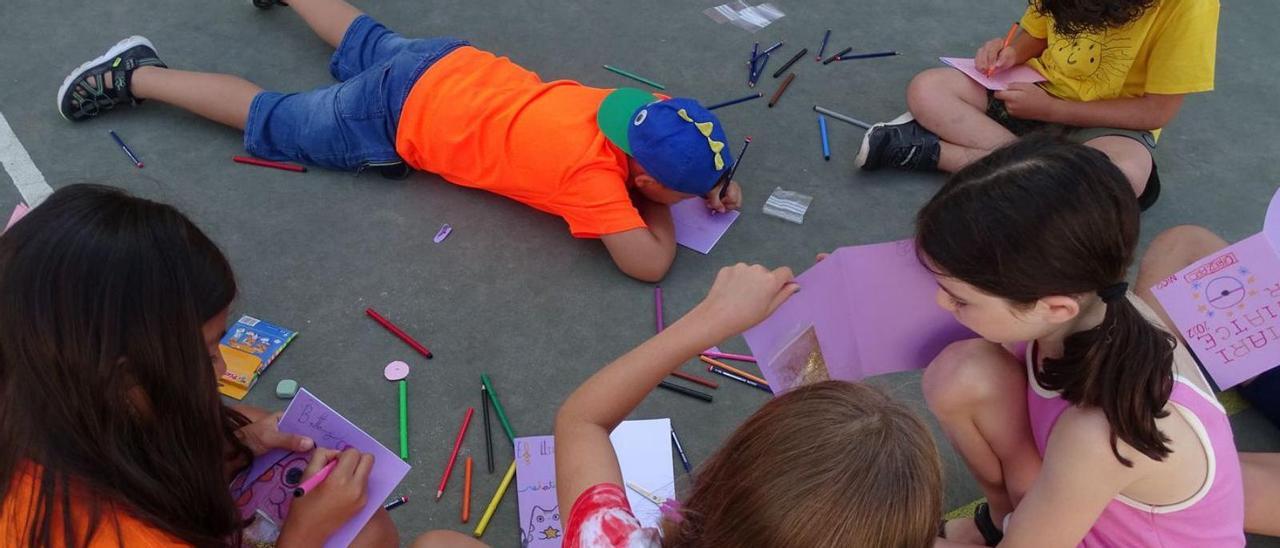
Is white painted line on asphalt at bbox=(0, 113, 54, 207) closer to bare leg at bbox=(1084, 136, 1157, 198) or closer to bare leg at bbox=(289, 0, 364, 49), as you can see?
bare leg at bbox=(289, 0, 364, 49)

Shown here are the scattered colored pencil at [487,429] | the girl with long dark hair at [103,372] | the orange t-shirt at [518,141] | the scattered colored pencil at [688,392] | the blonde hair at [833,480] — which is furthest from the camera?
the orange t-shirt at [518,141]

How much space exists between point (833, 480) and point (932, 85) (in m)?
1.88

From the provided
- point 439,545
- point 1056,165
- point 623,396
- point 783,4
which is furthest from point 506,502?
point 783,4

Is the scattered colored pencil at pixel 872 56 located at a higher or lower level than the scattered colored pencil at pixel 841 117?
higher

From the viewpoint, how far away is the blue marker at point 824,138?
248 cm

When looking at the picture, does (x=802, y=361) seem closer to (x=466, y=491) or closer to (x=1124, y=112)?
(x=466, y=491)

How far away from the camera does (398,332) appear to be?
1.93 metres

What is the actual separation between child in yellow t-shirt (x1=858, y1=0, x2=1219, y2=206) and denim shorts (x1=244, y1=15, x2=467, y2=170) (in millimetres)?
1183

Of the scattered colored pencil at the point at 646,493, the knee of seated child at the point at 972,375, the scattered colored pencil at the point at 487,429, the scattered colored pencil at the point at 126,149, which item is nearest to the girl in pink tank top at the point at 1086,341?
the knee of seated child at the point at 972,375

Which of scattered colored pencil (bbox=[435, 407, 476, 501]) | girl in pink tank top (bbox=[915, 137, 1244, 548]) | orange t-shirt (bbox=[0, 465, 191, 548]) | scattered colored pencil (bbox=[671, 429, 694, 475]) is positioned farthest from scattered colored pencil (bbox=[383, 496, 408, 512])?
girl in pink tank top (bbox=[915, 137, 1244, 548])

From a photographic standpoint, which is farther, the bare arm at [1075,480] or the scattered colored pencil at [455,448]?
A: the scattered colored pencil at [455,448]

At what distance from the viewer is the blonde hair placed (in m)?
0.86

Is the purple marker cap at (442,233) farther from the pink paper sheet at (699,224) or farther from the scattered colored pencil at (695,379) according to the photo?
the scattered colored pencil at (695,379)

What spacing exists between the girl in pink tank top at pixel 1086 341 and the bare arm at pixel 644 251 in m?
0.84
